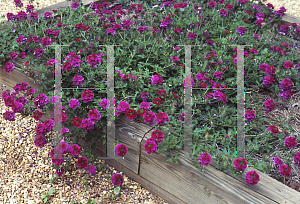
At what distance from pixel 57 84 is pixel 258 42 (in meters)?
2.37

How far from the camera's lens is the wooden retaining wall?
1745 millimetres

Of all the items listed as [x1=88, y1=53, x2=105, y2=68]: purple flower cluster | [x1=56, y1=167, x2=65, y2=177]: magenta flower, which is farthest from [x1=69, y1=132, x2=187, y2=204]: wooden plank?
[x1=88, y1=53, x2=105, y2=68]: purple flower cluster

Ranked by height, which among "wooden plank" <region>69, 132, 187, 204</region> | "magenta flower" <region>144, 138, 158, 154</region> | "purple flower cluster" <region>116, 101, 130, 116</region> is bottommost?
"wooden plank" <region>69, 132, 187, 204</region>

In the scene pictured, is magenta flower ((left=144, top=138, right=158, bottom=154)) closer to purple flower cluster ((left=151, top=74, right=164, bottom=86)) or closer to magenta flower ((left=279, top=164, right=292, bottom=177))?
purple flower cluster ((left=151, top=74, right=164, bottom=86))

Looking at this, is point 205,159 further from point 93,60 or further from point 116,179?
point 93,60

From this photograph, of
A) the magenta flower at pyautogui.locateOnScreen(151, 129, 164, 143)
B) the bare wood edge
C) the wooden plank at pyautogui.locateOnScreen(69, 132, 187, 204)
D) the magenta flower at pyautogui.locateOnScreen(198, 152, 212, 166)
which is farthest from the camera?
the wooden plank at pyautogui.locateOnScreen(69, 132, 187, 204)

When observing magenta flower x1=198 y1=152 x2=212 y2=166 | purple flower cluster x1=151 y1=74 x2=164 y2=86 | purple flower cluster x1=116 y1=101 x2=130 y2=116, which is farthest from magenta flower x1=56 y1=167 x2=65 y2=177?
magenta flower x1=198 y1=152 x2=212 y2=166

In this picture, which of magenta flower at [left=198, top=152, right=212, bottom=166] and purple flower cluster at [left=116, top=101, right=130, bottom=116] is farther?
purple flower cluster at [left=116, top=101, right=130, bottom=116]

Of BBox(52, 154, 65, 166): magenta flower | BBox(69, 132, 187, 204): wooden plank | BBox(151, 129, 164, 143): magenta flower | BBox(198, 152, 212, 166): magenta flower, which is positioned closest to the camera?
BBox(198, 152, 212, 166): magenta flower

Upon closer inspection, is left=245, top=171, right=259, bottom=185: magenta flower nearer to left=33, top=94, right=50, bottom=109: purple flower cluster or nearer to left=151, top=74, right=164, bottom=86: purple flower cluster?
left=151, top=74, right=164, bottom=86: purple flower cluster

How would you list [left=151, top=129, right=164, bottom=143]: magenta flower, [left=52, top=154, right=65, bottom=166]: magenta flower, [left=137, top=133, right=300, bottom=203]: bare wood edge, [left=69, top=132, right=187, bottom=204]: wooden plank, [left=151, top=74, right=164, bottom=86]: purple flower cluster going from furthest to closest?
[left=151, top=74, right=164, bottom=86]: purple flower cluster → [left=69, top=132, right=187, bottom=204]: wooden plank → [left=52, top=154, right=65, bottom=166]: magenta flower → [left=151, top=129, right=164, bottom=143]: magenta flower → [left=137, top=133, right=300, bottom=203]: bare wood edge

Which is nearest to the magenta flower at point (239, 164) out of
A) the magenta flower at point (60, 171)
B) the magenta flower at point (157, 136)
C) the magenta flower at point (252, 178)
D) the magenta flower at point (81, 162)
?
the magenta flower at point (252, 178)

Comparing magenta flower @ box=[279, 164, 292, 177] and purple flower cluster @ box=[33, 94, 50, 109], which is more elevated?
purple flower cluster @ box=[33, 94, 50, 109]

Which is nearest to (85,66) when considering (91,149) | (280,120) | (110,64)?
(110,64)
